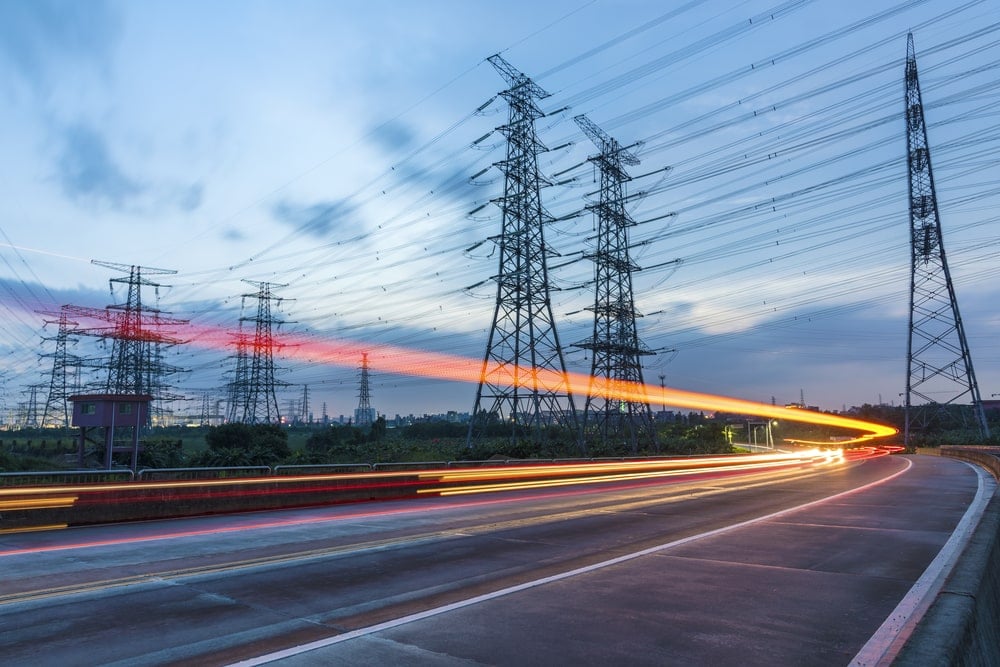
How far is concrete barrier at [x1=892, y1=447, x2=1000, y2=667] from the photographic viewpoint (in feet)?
13.0

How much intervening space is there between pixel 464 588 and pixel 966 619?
5069 mm

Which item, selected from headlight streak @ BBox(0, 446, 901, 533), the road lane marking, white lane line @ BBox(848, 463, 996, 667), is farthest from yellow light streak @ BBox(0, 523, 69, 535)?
white lane line @ BBox(848, 463, 996, 667)

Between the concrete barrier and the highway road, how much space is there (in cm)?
94

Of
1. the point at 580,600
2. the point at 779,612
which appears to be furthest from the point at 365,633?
the point at 779,612

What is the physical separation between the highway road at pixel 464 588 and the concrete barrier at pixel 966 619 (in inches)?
36.9

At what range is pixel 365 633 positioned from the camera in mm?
6074

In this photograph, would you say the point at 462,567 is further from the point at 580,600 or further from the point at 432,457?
the point at 432,457

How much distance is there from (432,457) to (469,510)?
57.3 feet

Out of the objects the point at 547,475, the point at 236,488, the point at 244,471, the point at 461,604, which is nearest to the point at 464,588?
the point at 461,604

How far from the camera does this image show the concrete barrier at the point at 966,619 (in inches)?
156

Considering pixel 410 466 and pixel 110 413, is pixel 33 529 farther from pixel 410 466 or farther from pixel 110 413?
pixel 110 413

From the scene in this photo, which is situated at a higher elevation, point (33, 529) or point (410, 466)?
point (410, 466)

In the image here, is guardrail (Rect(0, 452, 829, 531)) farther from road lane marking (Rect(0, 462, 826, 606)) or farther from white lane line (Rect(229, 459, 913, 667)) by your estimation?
white lane line (Rect(229, 459, 913, 667))

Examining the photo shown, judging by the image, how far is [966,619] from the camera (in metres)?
4.60
